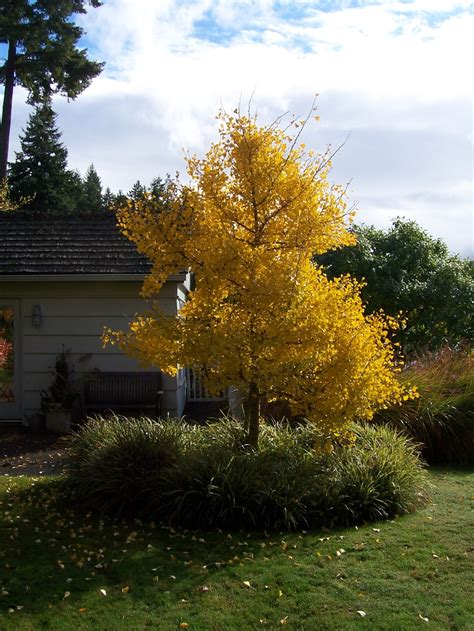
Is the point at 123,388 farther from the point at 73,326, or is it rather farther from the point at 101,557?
the point at 101,557

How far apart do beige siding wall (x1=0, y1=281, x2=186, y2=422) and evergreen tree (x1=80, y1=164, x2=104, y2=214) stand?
38.2 metres

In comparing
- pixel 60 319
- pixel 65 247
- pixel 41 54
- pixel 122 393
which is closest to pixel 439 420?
pixel 122 393

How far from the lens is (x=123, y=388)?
11656 mm

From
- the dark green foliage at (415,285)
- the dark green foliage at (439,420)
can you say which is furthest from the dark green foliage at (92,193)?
the dark green foliage at (439,420)

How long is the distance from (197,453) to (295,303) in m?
1.96

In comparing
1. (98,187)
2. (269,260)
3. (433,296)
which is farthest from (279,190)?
(98,187)

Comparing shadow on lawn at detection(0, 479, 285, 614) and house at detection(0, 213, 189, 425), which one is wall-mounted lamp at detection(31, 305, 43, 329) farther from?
shadow on lawn at detection(0, 479, 285, 614)

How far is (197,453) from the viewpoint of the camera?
22.9ft

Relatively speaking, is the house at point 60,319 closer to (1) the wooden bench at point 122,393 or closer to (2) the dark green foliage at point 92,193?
(1) the wooden bench at point 122,393

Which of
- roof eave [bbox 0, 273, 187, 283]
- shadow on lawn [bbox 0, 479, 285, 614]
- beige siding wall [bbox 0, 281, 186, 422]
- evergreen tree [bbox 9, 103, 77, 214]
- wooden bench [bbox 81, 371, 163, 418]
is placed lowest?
shadow on lawn [bbox 0, 479, 285, 614]

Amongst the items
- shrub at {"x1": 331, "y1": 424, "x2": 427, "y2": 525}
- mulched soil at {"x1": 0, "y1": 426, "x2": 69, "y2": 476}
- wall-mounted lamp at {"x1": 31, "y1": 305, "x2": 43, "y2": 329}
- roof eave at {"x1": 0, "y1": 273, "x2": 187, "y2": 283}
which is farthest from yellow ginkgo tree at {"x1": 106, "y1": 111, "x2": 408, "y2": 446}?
wall-mounted lamp at {"x1": 31, "y1": 305, "x2": 43, "y2": 329}

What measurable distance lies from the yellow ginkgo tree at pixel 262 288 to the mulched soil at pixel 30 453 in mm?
2569

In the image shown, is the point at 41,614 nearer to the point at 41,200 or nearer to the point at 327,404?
the point at 327,404

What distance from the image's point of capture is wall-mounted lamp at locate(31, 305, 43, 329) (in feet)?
39.2
